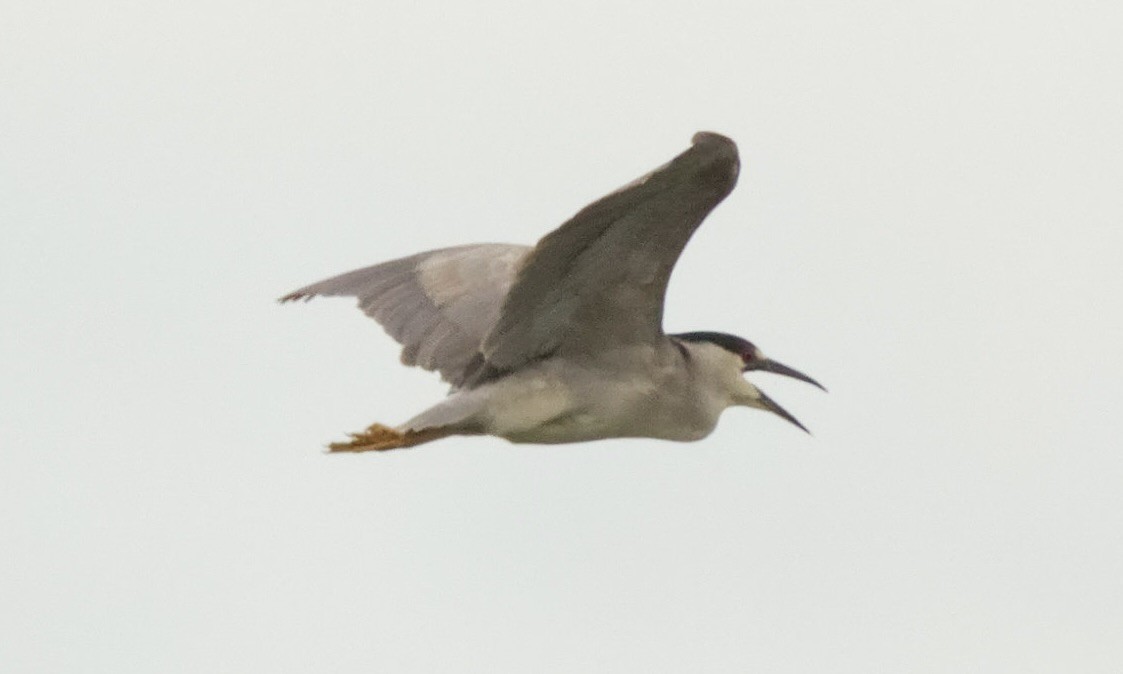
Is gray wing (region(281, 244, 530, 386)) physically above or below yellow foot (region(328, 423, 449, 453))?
above

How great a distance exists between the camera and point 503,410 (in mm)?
12641

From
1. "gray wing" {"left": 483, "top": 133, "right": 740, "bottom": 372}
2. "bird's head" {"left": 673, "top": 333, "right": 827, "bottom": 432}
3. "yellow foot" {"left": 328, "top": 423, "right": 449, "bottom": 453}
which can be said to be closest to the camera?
"gray wing" {"left": 483, "top": 133, "right": 740, "bottom": 372}

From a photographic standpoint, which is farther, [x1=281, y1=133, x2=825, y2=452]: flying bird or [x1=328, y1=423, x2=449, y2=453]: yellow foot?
[x1=328, y1=423, x2=449, y2=453]: yellow foot

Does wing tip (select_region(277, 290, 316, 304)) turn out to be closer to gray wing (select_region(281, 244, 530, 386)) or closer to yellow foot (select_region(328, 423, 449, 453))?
gray wing (select_region(281, 244, 530, 386))

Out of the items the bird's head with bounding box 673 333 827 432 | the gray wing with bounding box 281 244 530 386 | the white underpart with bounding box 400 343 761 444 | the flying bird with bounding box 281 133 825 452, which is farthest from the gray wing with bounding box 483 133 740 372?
the bird's head with bounding box 673 333 827 432

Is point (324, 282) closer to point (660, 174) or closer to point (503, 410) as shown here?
point (503, 410)

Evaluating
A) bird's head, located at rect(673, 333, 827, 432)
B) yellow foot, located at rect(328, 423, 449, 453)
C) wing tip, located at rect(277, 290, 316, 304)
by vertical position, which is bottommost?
yellow foot, located at rect(328, 423, 449, 453)

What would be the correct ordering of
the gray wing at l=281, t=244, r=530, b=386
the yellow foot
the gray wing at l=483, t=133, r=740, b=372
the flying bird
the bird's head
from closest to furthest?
the gray wing at l=483, t=133, r=740, b=372 → the flying bird → the yellow foot → the gray wing at l=281, t=244, r=530, b=386 → the bird's head

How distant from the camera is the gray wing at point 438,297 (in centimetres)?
1335

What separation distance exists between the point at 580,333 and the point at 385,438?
1.16 m

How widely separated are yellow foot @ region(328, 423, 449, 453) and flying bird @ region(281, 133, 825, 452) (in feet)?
0.04

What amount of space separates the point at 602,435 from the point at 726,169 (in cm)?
232

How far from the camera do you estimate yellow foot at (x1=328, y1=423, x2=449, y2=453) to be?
41.4 feet

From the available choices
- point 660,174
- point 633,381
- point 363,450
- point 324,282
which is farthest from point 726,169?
point 324,282
